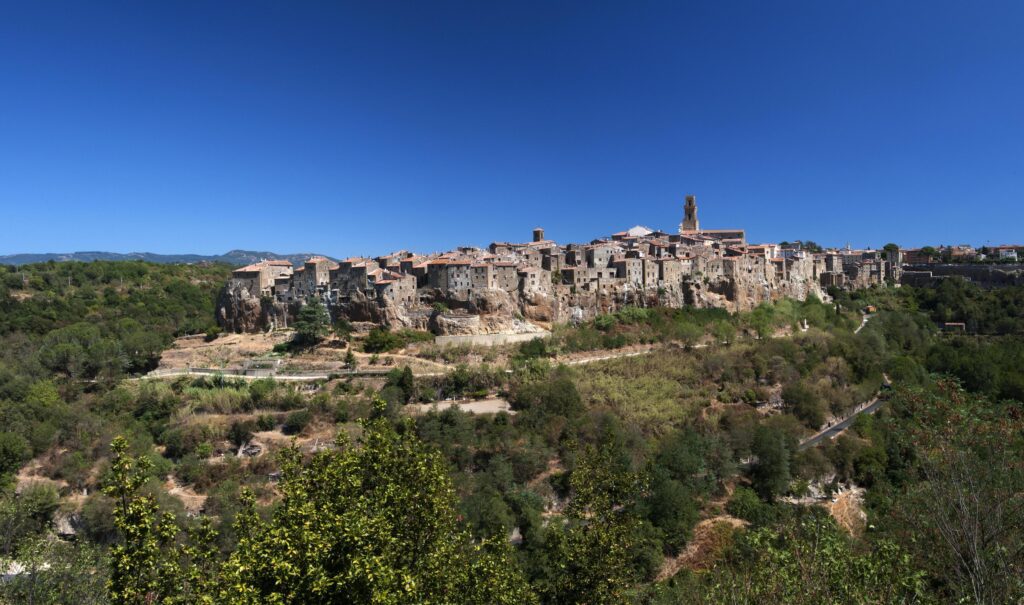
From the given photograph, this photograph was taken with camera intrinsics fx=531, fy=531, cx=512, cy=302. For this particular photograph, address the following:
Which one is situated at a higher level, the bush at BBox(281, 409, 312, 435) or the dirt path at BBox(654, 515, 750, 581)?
the bush at BBox(281, 409, 312, 435)

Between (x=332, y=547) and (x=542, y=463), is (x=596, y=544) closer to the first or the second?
(x=332, y=547)

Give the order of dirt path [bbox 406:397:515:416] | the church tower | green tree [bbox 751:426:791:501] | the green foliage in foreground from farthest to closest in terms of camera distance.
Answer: the church tower → dirt path [bbox 406:397:515:416] → green tree [bbox 751:426:791:501] → the green foliage in foreground

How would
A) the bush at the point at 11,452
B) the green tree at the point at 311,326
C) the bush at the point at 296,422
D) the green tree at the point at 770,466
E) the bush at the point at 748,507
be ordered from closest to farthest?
the bush at the point at 748,507
the green tree at the point at 770,466
the bush at the point at 11,452
the bush at the point at 296,422
the green tree at the point at 311,326

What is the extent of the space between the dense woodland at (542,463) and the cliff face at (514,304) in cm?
191

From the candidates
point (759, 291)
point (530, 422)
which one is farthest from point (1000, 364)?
point (530, 422)

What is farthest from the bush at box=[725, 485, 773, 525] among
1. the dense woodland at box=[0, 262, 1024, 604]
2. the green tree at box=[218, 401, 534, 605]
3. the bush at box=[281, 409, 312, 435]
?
the bush at box=[281, 409, 312, 435]

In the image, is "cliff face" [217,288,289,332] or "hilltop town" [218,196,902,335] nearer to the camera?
"hilltop town" [218,196,902,335]

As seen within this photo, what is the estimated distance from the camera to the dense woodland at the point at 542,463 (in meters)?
7.13

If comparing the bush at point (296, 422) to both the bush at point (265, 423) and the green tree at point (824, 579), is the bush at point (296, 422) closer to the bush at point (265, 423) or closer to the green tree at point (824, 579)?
the bush at point (265, 423)

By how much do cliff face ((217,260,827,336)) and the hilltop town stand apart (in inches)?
3.3

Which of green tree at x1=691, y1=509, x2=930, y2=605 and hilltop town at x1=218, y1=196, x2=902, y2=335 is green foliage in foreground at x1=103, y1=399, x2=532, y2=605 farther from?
hilltop town at x1=218, y1=196, x2=902, y2=335

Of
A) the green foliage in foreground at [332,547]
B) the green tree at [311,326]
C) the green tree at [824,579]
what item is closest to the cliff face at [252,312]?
the green tree at [311,326]

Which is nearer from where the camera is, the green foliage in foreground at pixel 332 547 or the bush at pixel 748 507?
the green foliage in foreground at pixel 332 547

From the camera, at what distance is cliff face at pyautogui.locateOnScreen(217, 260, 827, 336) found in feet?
133
